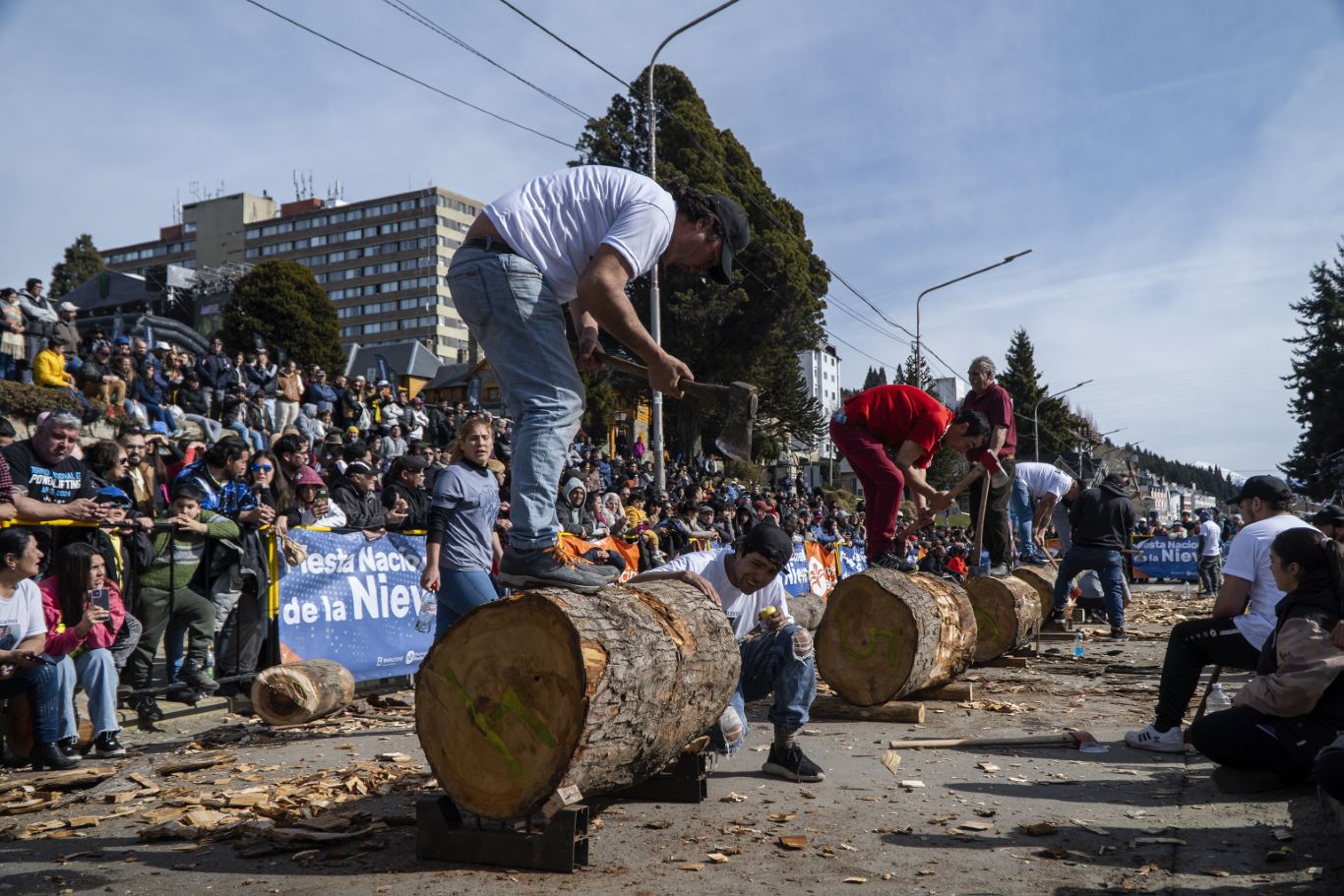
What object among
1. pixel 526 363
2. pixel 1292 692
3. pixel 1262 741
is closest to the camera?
pixel 526 363

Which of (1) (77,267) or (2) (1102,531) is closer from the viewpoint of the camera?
(2) (1102,531)

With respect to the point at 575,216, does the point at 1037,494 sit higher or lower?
lower

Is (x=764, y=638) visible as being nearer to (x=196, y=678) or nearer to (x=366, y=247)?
(x=196, y=678)

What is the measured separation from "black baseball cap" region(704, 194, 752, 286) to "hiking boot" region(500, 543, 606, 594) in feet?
4.14

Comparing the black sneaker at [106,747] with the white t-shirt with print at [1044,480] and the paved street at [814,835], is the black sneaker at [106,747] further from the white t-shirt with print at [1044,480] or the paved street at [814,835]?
the white t-shirt with print at [1044,480]

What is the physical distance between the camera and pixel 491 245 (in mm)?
3525

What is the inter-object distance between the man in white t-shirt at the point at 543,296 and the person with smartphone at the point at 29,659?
3127mm

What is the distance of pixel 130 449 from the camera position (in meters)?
7.64

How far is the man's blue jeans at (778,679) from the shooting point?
4668mm

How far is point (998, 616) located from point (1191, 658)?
3.47 metres

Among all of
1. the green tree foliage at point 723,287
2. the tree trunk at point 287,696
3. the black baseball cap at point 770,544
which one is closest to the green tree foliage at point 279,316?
the green tree foliage at point 723,287

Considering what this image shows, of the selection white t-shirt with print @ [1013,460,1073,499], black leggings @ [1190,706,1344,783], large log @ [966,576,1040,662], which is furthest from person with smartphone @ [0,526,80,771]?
white t-shirt with print @ [1013,460,1073,499]

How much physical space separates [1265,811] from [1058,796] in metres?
0.80

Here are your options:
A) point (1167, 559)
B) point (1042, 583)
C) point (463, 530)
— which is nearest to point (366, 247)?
point (1167, 559)
